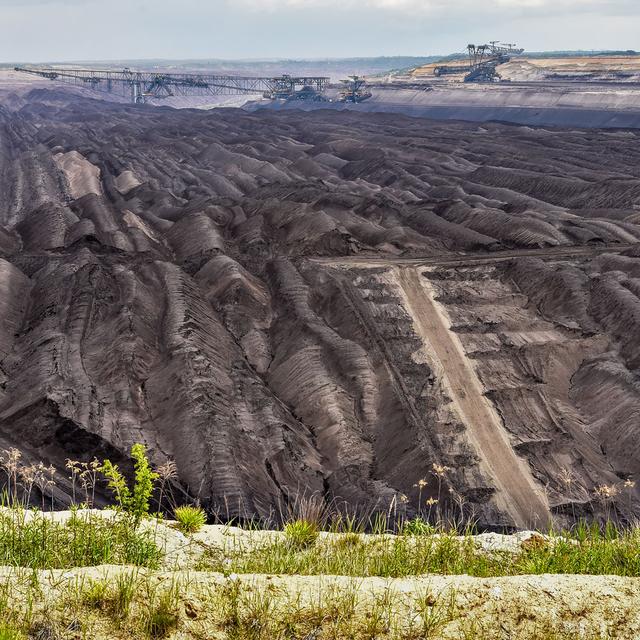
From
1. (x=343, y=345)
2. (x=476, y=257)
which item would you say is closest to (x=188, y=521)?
(x=343, y=345)

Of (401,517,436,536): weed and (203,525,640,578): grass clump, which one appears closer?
(203,525,640,578): grass clump

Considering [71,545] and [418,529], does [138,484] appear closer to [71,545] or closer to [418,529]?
[71,545]

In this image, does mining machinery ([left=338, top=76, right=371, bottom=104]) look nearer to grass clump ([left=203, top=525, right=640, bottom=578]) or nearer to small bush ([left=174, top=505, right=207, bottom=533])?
small bush ([left=174, top=505, right=207, bottom=533])

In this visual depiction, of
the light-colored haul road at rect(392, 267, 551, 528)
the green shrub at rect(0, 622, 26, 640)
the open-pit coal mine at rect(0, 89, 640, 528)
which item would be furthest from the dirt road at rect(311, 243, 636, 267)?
the green shrub at rect(0, 622, 26, 640)

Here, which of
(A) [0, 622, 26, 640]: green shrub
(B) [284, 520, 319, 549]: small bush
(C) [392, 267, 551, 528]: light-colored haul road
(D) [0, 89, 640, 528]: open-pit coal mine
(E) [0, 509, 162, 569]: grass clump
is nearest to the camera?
(A) [0, 622, 26, 640]: green shrub

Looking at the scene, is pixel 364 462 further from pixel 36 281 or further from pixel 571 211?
pixel 571 211

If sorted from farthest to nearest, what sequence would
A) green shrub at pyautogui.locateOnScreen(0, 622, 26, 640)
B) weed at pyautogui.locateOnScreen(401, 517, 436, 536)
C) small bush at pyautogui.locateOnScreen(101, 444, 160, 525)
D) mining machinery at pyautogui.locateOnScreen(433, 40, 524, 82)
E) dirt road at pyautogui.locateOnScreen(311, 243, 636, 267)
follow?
mining machinery at pyautogui.locateOnScreen(433, 40, 524, 82), dirt road at pyautogui.locateOnScreen(311, 243, 636, 267), weed at pyautogui.locateOnScreen(401, 517, 436, 536), small bush at pyautogui.locateOnScreen(101, 444, 160, 525), green shrub at pyautogui.locateOnScreen(0, 622, 26, 640)

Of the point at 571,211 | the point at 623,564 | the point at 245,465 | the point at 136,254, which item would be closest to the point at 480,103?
the point at 571,211

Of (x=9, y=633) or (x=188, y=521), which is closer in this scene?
(x=9, y=633)
